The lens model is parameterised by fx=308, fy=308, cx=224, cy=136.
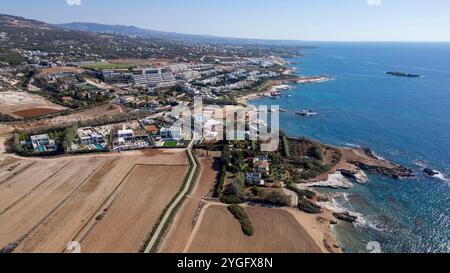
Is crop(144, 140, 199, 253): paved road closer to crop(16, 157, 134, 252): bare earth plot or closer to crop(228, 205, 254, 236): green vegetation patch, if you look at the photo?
crop(228, 205, 254, 236): green vegetation patch

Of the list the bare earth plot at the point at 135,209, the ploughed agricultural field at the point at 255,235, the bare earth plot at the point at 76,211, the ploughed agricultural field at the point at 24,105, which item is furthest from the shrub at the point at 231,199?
the ploughed agricultural field at the point at 24,105

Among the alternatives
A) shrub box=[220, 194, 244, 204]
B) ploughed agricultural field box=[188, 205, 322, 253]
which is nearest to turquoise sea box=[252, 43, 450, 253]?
ploughed agricultural field box=[188, 205, 322, 253]

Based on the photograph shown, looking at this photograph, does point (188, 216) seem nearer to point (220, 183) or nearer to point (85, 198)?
point (220, 183)

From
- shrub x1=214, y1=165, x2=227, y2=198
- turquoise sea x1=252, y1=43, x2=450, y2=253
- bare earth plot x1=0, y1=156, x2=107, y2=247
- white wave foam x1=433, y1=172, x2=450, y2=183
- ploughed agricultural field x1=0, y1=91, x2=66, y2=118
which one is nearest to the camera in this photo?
bare earth plot x1=0, y1=156, x2=107, y2=247

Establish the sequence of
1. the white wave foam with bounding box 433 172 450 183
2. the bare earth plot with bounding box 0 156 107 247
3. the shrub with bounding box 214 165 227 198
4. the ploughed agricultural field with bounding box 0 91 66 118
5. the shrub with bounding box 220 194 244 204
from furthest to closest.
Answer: the ploughed agricultural field with bounding box 0 91 66 118 < the white wave foam with bounding box 433 172 450 183 < the shrub with bounding box 214 165 227 198 < the shrub with bounding box 220 194 244 204 < the bare earth plot with bounding box 0 156 107 247
